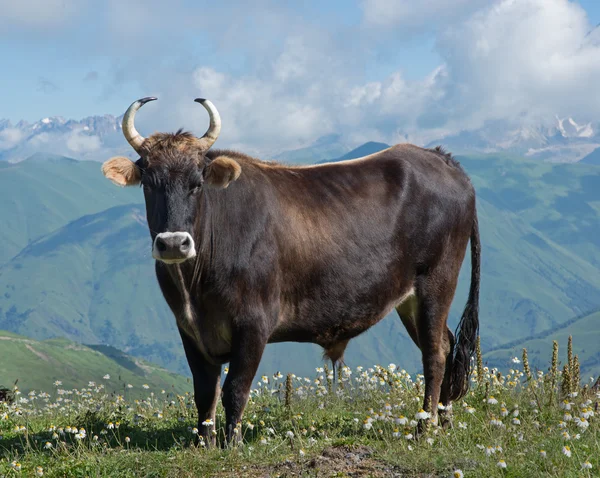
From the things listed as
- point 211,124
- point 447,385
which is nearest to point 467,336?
point 447,385

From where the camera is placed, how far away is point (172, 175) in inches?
321

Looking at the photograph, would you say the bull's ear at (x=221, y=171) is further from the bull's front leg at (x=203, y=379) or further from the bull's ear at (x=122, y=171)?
the bull's front leg at (x=203, y=379)

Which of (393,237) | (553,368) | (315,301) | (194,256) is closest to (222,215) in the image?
(194,256)

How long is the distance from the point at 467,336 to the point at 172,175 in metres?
4.93

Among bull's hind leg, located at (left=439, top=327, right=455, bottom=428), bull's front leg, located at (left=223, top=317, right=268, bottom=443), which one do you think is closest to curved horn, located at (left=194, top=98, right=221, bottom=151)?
bull's front leg, located at (left=223, top=317, right=268, bottom=443)

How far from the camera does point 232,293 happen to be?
8445mm

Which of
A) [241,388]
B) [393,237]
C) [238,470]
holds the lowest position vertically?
[238,470]

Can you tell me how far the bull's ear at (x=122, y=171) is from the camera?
8320mm

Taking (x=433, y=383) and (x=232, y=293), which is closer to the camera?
(x=232, y=293)

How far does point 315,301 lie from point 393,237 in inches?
57.7

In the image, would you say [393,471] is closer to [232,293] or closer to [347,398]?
[232,293]

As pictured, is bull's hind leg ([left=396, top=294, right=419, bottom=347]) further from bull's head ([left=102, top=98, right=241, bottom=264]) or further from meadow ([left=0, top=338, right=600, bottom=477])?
bull's head ([left=102, top=98, right=241, bottom=264])

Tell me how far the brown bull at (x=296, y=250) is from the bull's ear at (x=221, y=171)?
2cm

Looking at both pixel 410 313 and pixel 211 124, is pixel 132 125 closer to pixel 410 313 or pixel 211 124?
pixel 211 124
